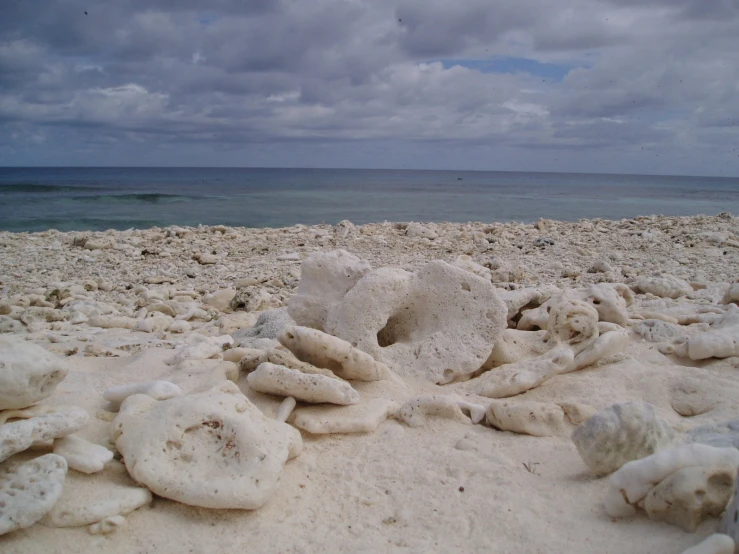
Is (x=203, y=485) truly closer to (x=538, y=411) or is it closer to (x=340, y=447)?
(x=340, y=447)

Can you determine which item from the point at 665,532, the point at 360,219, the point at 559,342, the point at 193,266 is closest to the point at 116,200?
the point at 360,219

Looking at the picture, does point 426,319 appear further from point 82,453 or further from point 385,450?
point 82,453

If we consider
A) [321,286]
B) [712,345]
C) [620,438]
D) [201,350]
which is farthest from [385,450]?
[712,345]

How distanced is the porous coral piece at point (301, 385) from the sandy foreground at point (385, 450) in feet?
0.46

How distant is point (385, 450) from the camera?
309 centimetres

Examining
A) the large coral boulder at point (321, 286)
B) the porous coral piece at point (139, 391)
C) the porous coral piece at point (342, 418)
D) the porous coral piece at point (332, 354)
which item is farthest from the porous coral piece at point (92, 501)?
the large coral boulder at point (321, 286)

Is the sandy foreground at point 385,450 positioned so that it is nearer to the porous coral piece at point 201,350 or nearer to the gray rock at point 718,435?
the porous coral piece at point 201,350

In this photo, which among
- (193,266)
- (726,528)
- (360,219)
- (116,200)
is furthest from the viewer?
(116,200)

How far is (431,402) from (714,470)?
61.1 inches

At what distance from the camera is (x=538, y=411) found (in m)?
3.26

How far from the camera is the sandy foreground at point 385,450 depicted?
2.30 metres

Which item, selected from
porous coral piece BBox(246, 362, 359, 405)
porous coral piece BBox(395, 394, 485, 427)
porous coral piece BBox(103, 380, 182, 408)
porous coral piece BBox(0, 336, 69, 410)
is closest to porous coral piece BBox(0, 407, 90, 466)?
porous coral piece BBox(0, 336, 69, 410)

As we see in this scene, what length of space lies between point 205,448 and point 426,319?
2.10 m

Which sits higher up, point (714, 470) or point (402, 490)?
point (714, 470)
